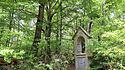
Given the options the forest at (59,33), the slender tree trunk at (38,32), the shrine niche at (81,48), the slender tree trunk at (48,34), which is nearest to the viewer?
the forest at (59,33)

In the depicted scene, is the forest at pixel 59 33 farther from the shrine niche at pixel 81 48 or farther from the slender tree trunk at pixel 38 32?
the shrine niche at pixel 81 48

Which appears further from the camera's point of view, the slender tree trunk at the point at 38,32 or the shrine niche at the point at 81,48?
the shrine niche at the point at 81,48

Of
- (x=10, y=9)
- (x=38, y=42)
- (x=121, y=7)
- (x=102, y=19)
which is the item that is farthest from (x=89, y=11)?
(x=10, y=9)

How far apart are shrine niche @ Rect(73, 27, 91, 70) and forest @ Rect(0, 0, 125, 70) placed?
21cm

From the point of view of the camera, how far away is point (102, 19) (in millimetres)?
11977

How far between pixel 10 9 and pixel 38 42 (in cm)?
205

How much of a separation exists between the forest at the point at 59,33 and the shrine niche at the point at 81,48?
0.21 meters

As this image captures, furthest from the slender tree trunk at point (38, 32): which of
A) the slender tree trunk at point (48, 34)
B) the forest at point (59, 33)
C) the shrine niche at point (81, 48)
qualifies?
the shrine niche at point (81, 48)

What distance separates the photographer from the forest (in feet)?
32.1

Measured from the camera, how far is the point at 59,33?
45.1 feet

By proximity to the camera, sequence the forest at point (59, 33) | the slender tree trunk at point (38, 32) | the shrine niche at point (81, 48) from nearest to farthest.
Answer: the forest at point (59, 33)
the slender tree trunk at point (38, 32)
the shrine niche at point (81, 48)

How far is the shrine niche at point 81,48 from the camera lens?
39.1ft

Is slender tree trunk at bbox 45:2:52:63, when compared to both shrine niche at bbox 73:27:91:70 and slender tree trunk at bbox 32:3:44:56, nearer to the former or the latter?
slender tree trunk at bbox 32:3:44:56

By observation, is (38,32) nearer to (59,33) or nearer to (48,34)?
(48,34)
